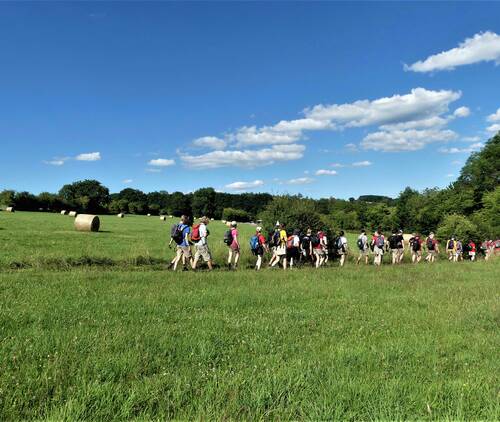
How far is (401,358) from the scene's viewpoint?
5.91m

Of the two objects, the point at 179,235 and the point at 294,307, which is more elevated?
the point at 179,235

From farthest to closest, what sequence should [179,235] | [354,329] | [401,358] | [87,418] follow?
1. [179,235]
2. [354,329]
3. [401,358]
4. [87,418]

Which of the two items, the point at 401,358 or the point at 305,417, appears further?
the point at 401,358

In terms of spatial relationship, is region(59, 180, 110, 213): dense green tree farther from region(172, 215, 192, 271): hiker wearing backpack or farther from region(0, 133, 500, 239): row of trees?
region(172, 215, 192, 271): hiker wearing backpack

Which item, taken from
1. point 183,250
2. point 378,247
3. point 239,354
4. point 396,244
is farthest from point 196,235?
point 396,244

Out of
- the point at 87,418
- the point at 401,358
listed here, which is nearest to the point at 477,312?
the point at 401,358

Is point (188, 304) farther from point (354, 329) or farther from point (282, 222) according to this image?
point (282, 222)

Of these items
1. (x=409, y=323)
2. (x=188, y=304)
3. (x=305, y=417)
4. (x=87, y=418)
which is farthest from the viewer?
(x=188, y=304)

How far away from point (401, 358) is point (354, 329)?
5.06ft

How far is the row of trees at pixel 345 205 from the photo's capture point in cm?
2628

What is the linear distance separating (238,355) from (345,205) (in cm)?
13586

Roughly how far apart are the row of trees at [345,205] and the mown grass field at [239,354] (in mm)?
15159

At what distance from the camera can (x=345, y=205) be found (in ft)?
452

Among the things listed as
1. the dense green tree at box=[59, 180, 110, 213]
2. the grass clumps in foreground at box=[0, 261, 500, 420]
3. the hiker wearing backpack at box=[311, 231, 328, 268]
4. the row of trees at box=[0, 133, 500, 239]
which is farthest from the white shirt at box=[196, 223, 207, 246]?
the dense green tree at box=[59, 180, 110, 213]
